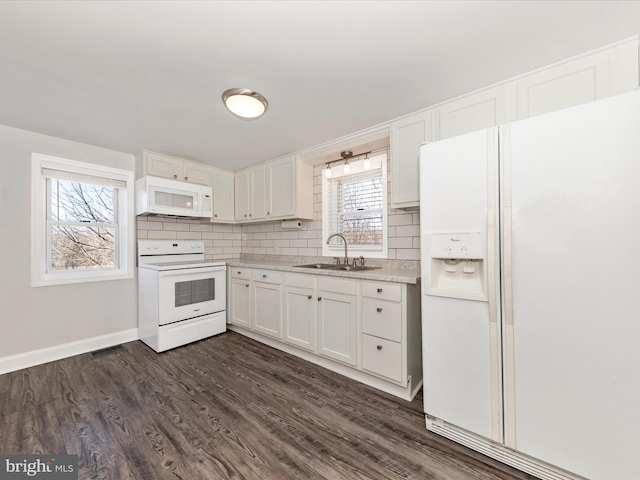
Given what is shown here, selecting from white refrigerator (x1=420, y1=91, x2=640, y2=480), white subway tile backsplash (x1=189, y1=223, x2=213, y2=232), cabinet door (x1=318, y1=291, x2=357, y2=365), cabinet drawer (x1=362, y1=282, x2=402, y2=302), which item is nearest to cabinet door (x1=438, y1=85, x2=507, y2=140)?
white refrigerator (x1=420, y1=91, x2=640, y2=480)

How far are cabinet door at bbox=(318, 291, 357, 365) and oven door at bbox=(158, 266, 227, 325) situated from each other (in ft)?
5.09

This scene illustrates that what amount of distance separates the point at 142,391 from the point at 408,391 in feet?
6.83

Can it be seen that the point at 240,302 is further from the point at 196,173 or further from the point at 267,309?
the point at 196,173

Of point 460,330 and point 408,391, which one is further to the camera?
point 408,391

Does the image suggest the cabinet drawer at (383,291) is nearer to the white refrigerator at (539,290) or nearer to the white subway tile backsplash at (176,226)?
the white refrigerator at (539,290)

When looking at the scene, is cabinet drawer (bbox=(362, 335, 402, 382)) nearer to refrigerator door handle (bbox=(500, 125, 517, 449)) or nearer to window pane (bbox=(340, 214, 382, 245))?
refrigerator door handle (bbox=(500, 125, 517, 449))

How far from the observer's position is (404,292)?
1976mm

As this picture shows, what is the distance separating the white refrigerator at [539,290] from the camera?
1122mm

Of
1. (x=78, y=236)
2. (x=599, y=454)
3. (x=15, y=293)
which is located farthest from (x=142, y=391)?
(x=599, y=454)

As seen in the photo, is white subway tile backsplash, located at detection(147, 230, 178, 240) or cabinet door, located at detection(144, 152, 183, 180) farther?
white subway tile backsplash, located at detection(147, 230, 178, 240)

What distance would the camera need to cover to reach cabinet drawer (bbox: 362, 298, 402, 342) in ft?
6.61

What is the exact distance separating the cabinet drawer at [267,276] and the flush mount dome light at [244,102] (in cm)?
159

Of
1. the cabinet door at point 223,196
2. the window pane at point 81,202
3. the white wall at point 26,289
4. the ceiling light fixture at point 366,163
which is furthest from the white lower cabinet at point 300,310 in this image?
the window pane at point 81,202

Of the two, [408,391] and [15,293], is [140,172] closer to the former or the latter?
[15,293]
